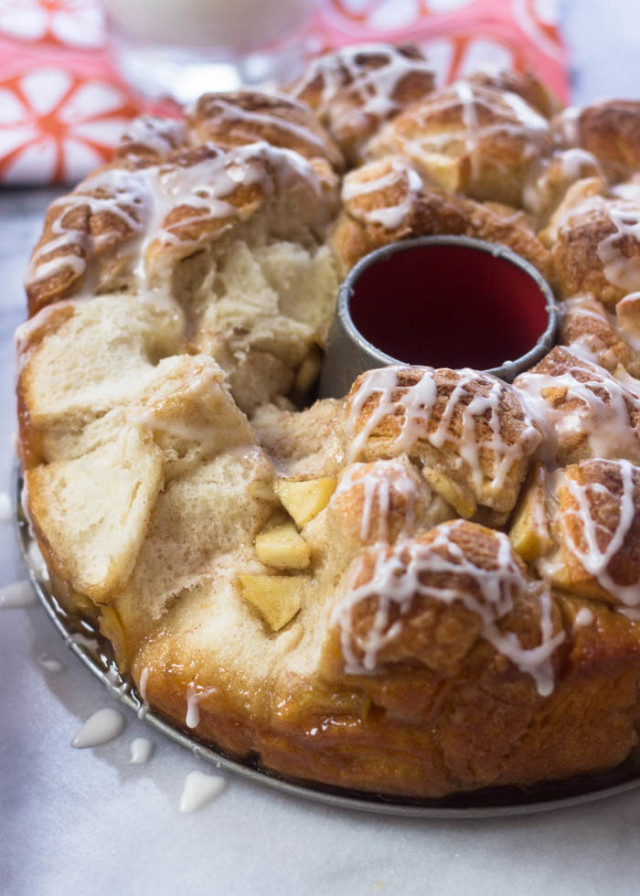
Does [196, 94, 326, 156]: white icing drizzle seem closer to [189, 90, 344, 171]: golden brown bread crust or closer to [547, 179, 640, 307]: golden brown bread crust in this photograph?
[189, 90, 344, 171]: golden brown bread crust

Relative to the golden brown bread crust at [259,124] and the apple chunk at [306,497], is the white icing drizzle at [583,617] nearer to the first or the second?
the apple chunk at [306,497]

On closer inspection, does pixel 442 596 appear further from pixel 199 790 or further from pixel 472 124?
pixel 472 124

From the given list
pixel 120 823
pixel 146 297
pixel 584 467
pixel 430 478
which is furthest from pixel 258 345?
pixel 120 823

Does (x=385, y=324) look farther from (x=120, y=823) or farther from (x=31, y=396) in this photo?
(x=120, y=823)

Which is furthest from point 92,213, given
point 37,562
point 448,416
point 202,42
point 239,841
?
point 202,42

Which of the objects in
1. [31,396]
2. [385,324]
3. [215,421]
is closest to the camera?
[215,421]

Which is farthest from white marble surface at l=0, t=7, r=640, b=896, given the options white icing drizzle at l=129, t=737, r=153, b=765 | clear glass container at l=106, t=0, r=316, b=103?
clear glass container at l=106, t=0, r=316, b=103

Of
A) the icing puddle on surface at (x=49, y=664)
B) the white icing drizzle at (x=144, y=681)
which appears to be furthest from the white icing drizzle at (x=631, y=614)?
the icing puddle on surface at (x=49, y=664)
